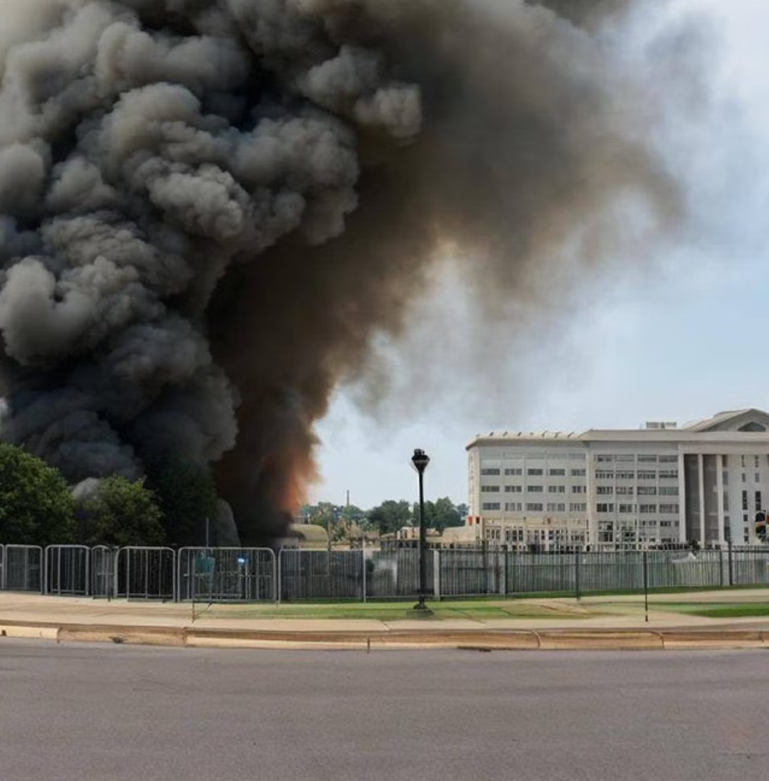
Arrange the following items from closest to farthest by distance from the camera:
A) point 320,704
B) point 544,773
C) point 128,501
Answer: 1. point 544,773
2. point 320,704
3. point 128,501

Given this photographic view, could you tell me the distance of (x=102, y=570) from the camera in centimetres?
Answer: 2533

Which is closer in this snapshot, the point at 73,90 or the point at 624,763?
the point at 624,763

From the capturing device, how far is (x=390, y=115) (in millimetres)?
49125

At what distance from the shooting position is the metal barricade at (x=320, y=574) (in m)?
25.6

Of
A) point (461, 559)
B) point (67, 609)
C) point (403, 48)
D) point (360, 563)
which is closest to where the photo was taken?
point (67, 609)

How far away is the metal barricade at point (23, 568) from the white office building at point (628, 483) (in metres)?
98.3

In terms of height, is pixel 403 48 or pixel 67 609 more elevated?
pixel 403 48

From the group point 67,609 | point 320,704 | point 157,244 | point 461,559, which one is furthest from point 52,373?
point 320,704

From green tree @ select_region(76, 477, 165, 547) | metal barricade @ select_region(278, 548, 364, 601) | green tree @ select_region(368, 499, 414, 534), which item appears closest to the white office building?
green tree @ select_region(368, 499, 414, 534)

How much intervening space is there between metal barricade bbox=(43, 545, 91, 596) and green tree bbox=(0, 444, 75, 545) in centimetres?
1331

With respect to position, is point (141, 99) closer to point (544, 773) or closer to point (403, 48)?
point (403, 48)

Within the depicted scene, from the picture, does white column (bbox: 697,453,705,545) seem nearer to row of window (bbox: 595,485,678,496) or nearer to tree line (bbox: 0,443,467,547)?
row of window (bbox: 595,485,678,496)

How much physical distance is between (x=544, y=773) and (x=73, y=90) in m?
48.2

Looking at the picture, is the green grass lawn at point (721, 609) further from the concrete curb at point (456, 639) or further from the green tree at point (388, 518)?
the green tree at point (388, 518)
